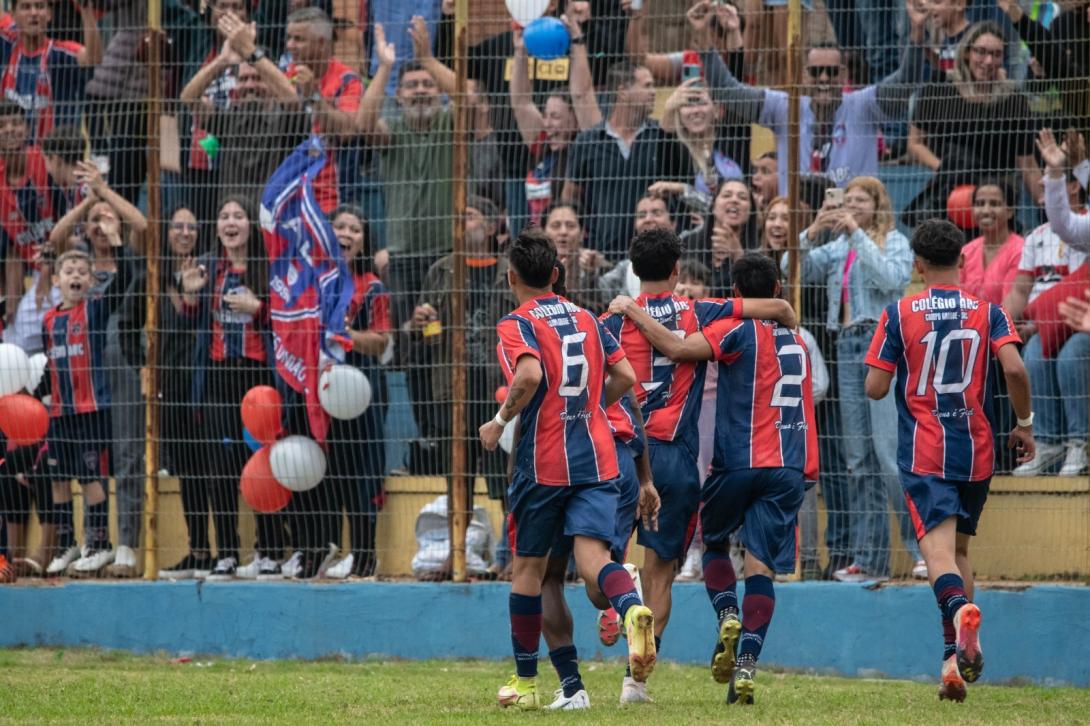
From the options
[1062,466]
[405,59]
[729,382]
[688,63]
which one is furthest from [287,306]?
[1062,466]

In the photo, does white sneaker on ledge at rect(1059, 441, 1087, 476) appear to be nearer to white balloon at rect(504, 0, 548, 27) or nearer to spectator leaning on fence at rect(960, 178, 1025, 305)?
spectator leaning on fence at rect(960, 178, 1025, 305)

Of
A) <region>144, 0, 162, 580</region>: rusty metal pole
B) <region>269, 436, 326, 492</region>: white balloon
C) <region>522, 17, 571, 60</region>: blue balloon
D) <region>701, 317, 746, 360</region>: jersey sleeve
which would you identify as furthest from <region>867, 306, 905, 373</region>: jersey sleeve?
<region>144, 0, 162, 580</region>: rusty metal pole

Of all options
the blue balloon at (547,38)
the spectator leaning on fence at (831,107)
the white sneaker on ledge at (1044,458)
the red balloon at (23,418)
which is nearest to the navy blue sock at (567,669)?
the white sneaker on ledge at (1044,458)

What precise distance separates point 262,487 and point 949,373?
5.23 meters

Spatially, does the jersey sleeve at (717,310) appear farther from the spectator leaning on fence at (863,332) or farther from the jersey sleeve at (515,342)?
the spectator leaning on fence at (863,332)

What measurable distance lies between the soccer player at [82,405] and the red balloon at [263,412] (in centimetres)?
124

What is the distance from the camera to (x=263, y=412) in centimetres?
1189

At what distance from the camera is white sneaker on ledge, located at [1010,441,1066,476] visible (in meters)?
10.8

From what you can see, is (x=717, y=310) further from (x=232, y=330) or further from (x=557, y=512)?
(x=232, y=330)

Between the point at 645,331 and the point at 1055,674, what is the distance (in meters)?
3.74

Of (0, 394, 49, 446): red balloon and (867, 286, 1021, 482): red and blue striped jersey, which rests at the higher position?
(867, 286, 1021, 482): red and blue striped jersey

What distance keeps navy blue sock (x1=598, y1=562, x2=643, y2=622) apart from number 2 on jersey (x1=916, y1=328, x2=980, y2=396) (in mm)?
2058

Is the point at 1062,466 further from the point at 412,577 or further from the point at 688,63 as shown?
the point at 412,577

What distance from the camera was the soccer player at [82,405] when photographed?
12391 mm
